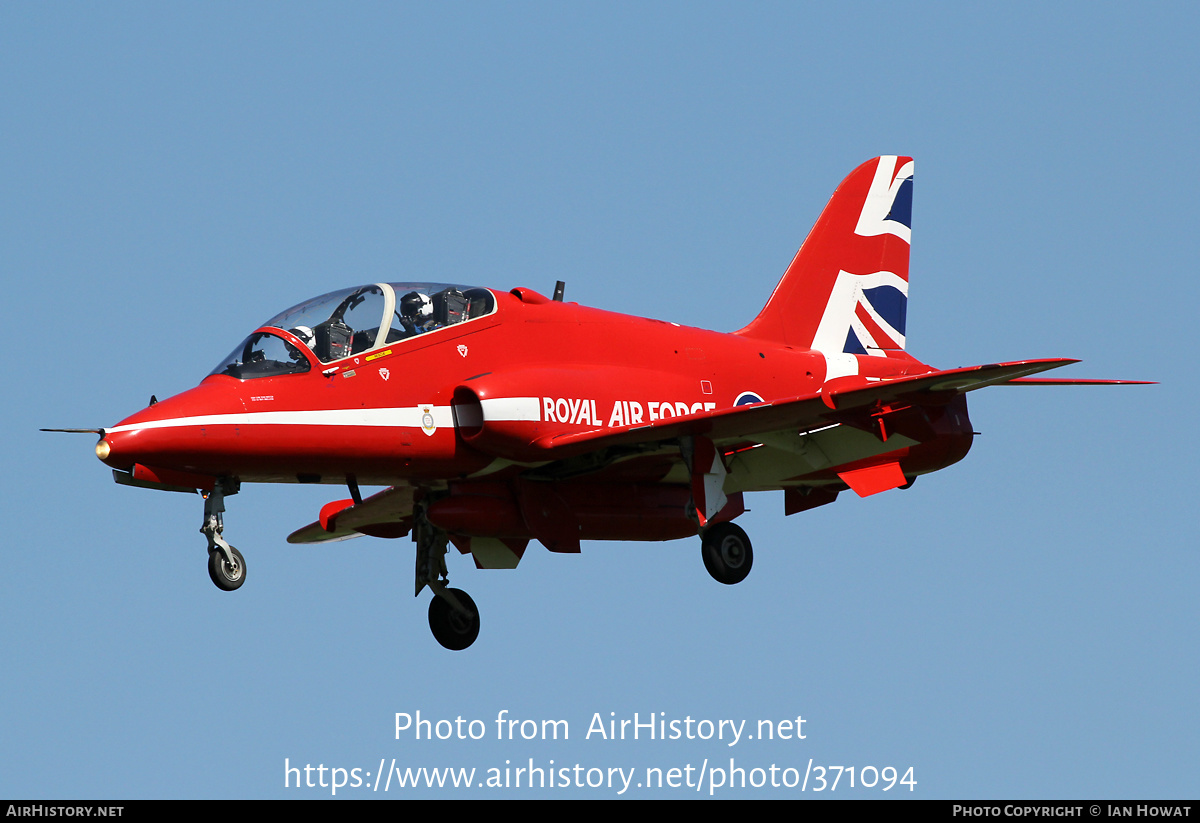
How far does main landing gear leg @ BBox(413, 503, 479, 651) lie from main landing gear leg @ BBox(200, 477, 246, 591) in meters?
4.63

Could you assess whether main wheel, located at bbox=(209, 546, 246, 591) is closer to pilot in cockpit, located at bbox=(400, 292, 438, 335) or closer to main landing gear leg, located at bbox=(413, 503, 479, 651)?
pilot in cockpit, located at bbox=(400, 292, 438, 335)

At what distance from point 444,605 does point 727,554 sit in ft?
13.9

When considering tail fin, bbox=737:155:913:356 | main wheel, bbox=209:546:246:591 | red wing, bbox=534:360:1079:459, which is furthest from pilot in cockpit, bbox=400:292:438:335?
tail fin, bbox=737:155:913:356

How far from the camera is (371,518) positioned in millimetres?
24109

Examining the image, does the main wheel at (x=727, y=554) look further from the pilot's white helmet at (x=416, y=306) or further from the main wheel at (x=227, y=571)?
the main wheel at (x=227, y=571)

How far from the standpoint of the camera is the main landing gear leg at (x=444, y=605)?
2305cm

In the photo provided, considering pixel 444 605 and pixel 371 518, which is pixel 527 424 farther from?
pixel 371 518

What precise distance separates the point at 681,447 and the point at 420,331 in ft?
11.6

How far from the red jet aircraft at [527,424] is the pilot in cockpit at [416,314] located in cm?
4

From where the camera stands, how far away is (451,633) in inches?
914

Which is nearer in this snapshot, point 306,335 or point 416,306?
point 306,335

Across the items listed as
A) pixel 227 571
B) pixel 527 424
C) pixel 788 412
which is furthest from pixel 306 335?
pixel 788 412
